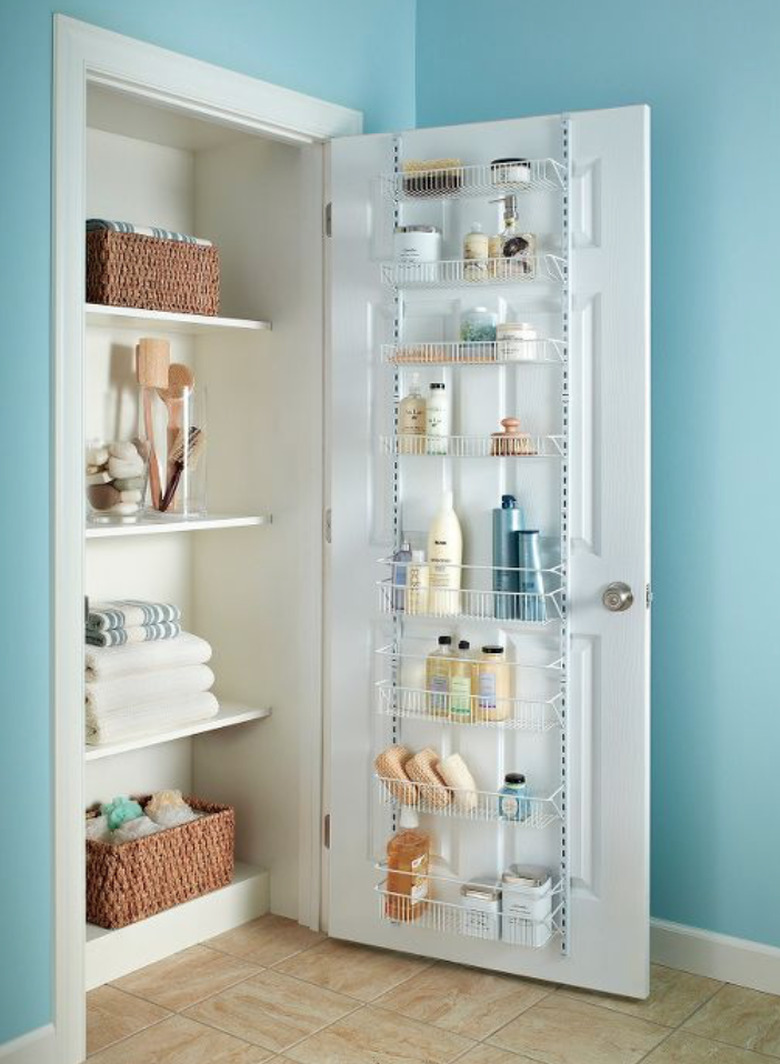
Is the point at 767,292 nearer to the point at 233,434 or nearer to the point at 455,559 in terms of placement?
the point at 455,559

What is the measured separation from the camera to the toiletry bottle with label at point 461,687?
2910 millimetres

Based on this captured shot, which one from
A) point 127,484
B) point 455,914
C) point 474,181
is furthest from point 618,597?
point 127,484

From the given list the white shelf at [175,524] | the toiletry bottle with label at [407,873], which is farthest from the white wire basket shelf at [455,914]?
the white shelf at [175,524]

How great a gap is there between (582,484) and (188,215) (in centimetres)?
148

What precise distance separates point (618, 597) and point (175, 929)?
1417mm

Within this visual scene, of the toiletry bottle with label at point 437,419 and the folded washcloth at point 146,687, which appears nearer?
the toiletry bottle with label at point 437,419

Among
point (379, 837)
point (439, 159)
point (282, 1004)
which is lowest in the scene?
point (282, 1004)

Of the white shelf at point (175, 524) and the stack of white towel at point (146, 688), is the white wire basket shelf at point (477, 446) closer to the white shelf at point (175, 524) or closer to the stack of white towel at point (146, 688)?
the white shelf at point (175, 524)

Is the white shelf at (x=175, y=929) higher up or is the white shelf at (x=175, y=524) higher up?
the white shelf at (x=175, y=524)

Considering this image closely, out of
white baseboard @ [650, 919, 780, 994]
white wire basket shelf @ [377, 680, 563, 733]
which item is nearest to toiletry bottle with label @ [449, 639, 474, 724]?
white wire basket shelf @ [377, 680, 563, 733]

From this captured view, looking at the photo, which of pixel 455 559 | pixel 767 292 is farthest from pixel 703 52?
pixel 455 559

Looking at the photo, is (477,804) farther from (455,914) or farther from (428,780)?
(455,914)

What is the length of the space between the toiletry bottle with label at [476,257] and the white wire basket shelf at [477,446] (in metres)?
0.37

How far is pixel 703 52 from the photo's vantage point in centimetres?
292
